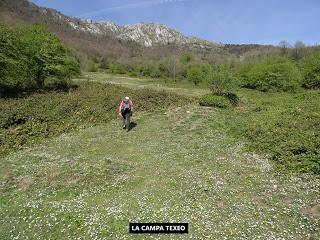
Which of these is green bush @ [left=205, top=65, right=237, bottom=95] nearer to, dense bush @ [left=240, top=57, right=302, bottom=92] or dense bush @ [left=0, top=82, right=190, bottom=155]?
dense bush @ [left=0, top=82, right=190, bottom=155]

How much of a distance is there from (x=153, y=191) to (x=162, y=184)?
974 millimetres

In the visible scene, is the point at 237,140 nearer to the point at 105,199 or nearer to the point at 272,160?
the point at 272,160

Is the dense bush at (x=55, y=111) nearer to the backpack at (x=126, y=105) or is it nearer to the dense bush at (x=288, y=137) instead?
the backpack at (x=126, y=105)

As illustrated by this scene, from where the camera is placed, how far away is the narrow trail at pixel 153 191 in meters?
12.2

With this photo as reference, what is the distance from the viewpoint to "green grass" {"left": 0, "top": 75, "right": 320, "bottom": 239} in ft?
40.5

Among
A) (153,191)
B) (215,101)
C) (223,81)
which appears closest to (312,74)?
(223,81)

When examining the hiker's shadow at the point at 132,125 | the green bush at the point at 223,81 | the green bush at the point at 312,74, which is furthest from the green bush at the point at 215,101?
the green bush at the point at 312,74

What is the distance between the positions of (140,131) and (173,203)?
13.9m

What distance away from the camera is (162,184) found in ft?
53.6

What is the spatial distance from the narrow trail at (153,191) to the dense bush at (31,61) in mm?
20090

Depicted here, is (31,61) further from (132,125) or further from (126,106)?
(126,106)

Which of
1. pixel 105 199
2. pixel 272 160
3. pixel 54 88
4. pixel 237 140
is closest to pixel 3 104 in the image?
pixel 54 88

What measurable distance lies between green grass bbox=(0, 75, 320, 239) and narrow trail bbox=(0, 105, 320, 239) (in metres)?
0.05

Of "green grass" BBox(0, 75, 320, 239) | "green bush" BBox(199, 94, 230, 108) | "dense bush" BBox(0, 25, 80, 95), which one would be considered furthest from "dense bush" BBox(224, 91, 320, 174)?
"dense bush" BBox(0, 25, 80, 95)
